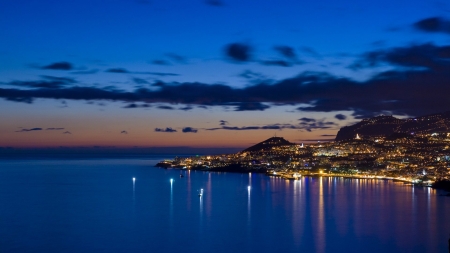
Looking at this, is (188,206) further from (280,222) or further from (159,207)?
(280,222)

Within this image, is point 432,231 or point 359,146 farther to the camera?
point 359,146

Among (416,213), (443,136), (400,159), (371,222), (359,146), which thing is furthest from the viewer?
(359,146)

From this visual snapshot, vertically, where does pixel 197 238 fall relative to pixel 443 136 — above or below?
below

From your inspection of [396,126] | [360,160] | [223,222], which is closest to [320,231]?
[223,222]

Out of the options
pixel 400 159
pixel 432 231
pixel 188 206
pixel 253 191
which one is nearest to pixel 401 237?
pixel 432 231

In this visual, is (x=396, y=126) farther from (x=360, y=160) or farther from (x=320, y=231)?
(x=320, y=231)

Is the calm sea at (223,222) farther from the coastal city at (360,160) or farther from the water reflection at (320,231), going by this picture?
the coastal city at (360,160)

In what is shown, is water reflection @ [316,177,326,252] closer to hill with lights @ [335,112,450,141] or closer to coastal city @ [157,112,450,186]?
coastal city @ [157,112,450,186]
